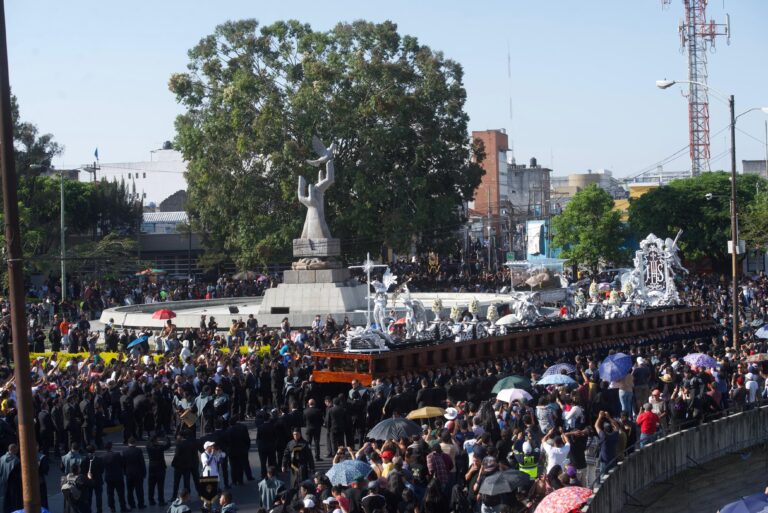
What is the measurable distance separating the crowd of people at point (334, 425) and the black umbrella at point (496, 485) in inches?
4.3

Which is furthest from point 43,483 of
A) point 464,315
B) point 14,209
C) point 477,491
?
point 464,315

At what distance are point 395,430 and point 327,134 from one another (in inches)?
1454

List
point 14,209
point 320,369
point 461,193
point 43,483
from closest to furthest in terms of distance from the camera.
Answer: point 14,209 < point 43,483 < point 320,369 < point 461,193

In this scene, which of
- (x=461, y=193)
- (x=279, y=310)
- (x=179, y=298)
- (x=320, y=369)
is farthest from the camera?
(x=461, y=193)

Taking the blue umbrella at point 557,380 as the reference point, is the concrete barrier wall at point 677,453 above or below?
below

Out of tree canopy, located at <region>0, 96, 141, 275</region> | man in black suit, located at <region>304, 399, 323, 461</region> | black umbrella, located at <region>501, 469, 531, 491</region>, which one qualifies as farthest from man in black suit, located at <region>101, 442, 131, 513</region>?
tree canopy, located at <region>0, 96, 141, 275</region>

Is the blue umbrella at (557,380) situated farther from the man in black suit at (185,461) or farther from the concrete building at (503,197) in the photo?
the concrete building at (503,197)

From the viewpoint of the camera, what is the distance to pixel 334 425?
18750 millimetres

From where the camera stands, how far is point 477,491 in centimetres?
1328

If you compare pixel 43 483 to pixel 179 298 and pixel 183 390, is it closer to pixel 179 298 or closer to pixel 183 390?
pixel 183 390

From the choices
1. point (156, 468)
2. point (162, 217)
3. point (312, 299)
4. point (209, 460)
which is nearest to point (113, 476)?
point (156, 468)

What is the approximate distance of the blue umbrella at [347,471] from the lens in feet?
43.3

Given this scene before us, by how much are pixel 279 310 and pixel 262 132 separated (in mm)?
14250

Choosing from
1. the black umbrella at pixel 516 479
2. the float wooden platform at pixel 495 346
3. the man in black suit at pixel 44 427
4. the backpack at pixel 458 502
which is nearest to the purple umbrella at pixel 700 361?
the float wooden platform at pixel 495 346
